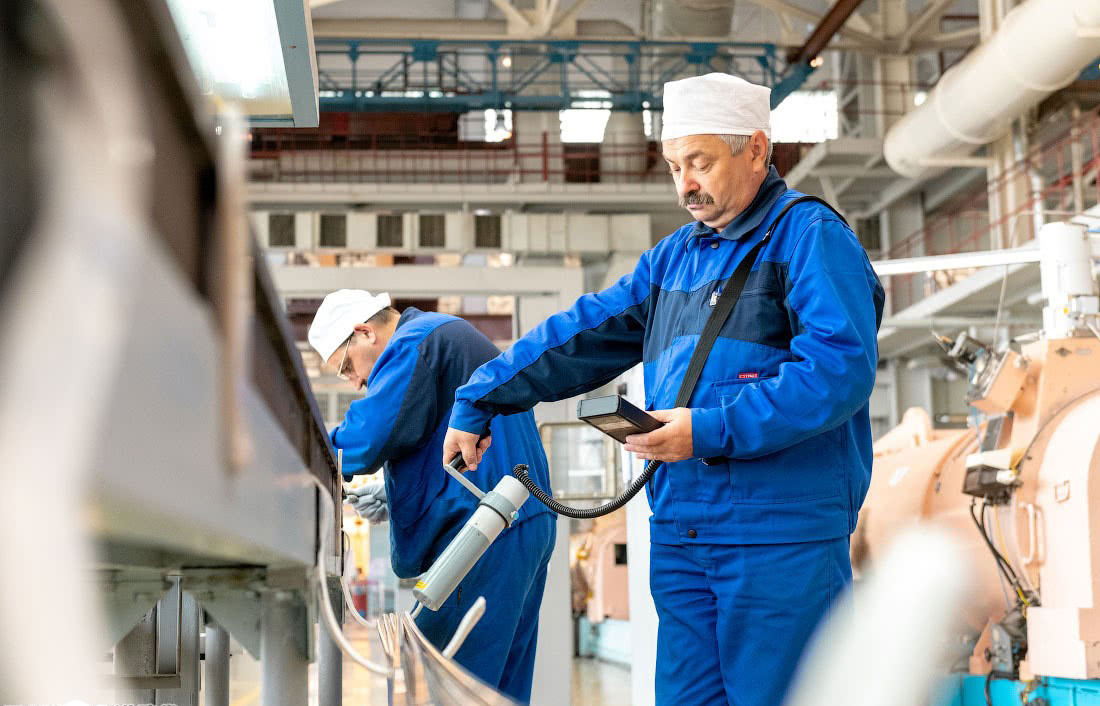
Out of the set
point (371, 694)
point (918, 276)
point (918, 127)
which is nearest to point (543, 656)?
point (371, 694)

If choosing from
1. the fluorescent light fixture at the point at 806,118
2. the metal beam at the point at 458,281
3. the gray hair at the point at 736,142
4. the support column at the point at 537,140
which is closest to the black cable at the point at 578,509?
the gray hair at the point at 736,142

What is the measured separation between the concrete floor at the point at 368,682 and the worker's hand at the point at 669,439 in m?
0.53

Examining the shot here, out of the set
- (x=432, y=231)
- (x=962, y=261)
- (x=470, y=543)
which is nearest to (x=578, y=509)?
(x=470, y=543)

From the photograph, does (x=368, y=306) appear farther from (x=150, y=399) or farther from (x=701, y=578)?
(x=150, y=399)

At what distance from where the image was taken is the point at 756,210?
208 centimetres

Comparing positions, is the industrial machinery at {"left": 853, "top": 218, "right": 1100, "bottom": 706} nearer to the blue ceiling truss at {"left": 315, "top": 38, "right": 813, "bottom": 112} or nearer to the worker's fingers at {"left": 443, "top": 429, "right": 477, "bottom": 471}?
the worker's fingers at {"left": 443, "top": 429, "right": 477, "bottom": 471}

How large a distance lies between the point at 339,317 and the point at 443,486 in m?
0.65

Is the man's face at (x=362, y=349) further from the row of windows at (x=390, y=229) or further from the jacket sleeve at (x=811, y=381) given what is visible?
the row of windows at (x=390, y=229)

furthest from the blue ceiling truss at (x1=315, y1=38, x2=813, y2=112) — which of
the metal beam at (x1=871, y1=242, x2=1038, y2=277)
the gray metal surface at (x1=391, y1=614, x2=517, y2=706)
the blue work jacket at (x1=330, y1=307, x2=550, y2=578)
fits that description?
the gray metal surface at (x1=391, y1=614, x2=517, y2=706)

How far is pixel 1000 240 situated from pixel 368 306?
26.8ft

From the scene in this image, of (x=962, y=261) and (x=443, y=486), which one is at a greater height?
(x=962, y=261)

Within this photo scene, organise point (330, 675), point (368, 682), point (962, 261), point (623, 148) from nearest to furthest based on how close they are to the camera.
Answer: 1. point (368, 682)
2. point (330, 675)
3. point (962, 261)
4. point (623, 148)

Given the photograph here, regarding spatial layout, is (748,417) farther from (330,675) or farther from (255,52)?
(255,52)

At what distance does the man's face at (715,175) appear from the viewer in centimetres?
208
